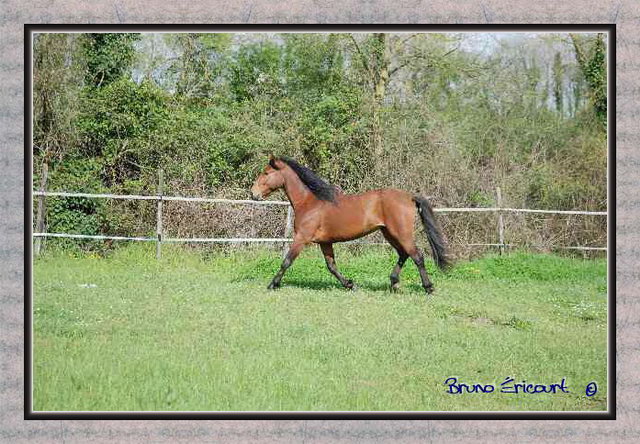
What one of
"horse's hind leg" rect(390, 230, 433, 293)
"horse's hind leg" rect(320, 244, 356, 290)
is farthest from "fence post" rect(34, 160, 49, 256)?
"horse's hind leg" rect(390, 230, 433, 293)

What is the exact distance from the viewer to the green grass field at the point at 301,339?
4.82 metres

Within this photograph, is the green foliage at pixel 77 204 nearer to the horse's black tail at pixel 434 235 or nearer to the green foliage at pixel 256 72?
the green foliage at pixel 256 72

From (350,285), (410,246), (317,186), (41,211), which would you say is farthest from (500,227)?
(41,211)

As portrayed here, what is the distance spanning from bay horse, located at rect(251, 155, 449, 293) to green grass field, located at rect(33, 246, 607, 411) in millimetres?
560

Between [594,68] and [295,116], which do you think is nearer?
[295,116]

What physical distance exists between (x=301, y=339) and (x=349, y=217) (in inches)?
111

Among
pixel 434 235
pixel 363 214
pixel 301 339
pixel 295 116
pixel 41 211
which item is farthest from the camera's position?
pixel 295 116

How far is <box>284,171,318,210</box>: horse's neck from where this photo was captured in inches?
359

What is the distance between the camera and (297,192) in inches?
360

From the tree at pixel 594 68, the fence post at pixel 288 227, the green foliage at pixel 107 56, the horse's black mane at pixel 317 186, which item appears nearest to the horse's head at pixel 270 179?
the horse's black mane at pixel 317 186

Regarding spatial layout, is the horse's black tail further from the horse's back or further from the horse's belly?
the horse's belly

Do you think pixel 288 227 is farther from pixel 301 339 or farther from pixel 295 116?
pixel 301 339

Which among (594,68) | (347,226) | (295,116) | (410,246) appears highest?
(594,68)

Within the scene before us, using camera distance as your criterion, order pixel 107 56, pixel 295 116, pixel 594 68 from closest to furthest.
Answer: pixel 107 56, pixel 295 116, pixel 594 68
